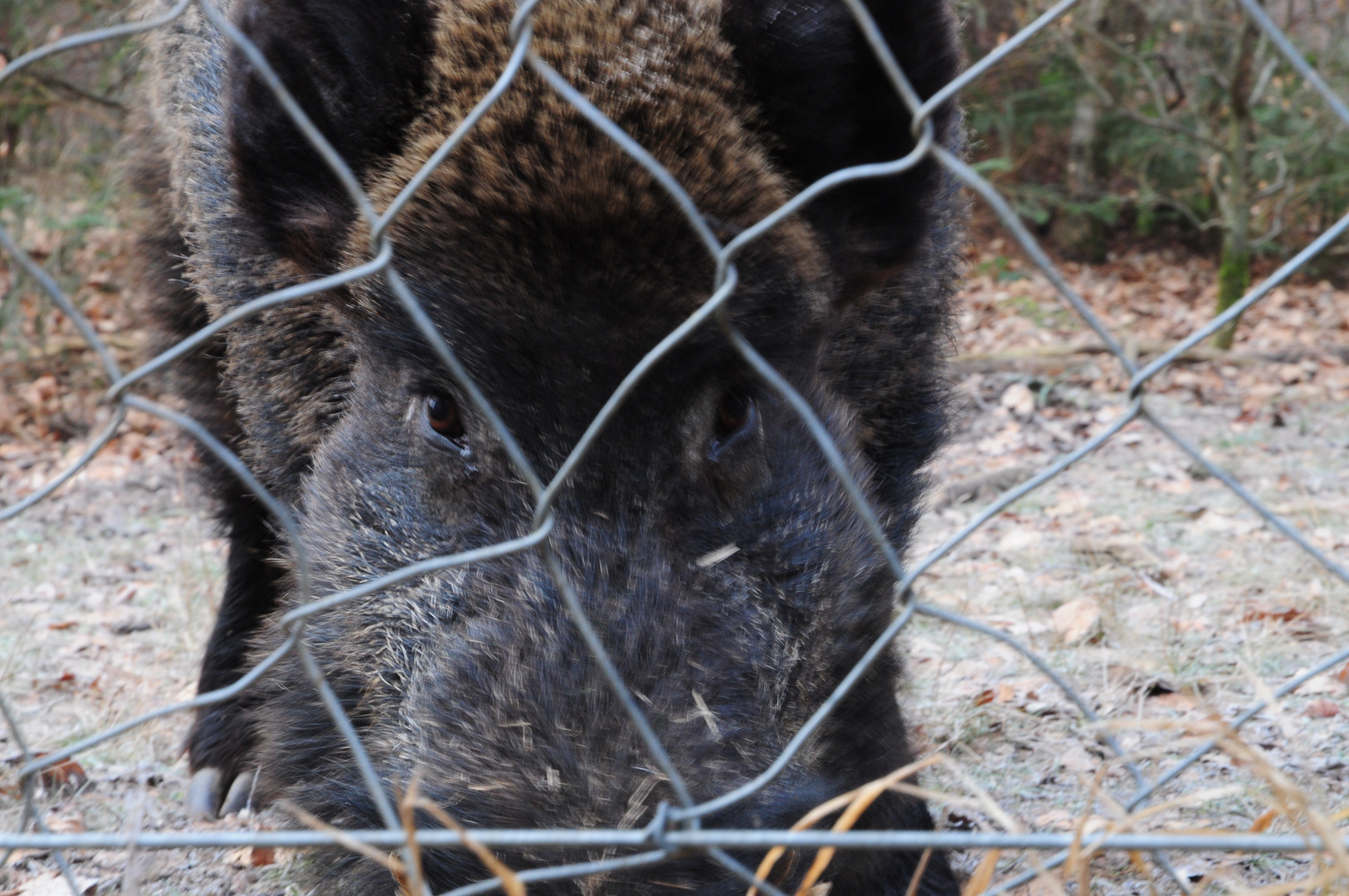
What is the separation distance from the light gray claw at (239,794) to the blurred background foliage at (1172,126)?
7.14 m

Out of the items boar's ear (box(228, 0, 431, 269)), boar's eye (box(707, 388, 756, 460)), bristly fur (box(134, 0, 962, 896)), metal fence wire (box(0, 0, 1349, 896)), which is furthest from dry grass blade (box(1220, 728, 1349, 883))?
boar's ear (box(228, 0, 431, 269))

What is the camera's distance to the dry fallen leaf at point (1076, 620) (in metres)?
3.97

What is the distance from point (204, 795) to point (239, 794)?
102 millimetres

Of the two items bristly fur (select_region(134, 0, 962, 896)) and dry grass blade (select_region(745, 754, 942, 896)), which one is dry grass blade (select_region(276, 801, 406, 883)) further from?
dry grass blade (select_region(745, 754, 942, 896))

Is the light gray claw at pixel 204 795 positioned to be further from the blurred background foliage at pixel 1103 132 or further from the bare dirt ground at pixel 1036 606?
the blurred background foliage at pixel 1103 132

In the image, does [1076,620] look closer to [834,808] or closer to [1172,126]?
[834,808]

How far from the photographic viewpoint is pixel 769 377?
1.28 m

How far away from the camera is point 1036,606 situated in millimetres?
4367

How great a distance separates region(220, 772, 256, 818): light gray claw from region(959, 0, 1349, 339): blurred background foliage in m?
7.14

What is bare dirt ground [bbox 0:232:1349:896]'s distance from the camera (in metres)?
→ 2.61

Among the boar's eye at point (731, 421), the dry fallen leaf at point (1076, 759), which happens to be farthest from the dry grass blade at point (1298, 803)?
the dry fallen leaf at point (1076, 759)

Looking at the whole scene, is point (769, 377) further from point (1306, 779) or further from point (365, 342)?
point (1306, 779)

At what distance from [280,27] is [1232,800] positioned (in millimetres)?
2654

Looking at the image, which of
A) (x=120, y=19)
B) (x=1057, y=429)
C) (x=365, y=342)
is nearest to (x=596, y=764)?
(x=365, y=342)
